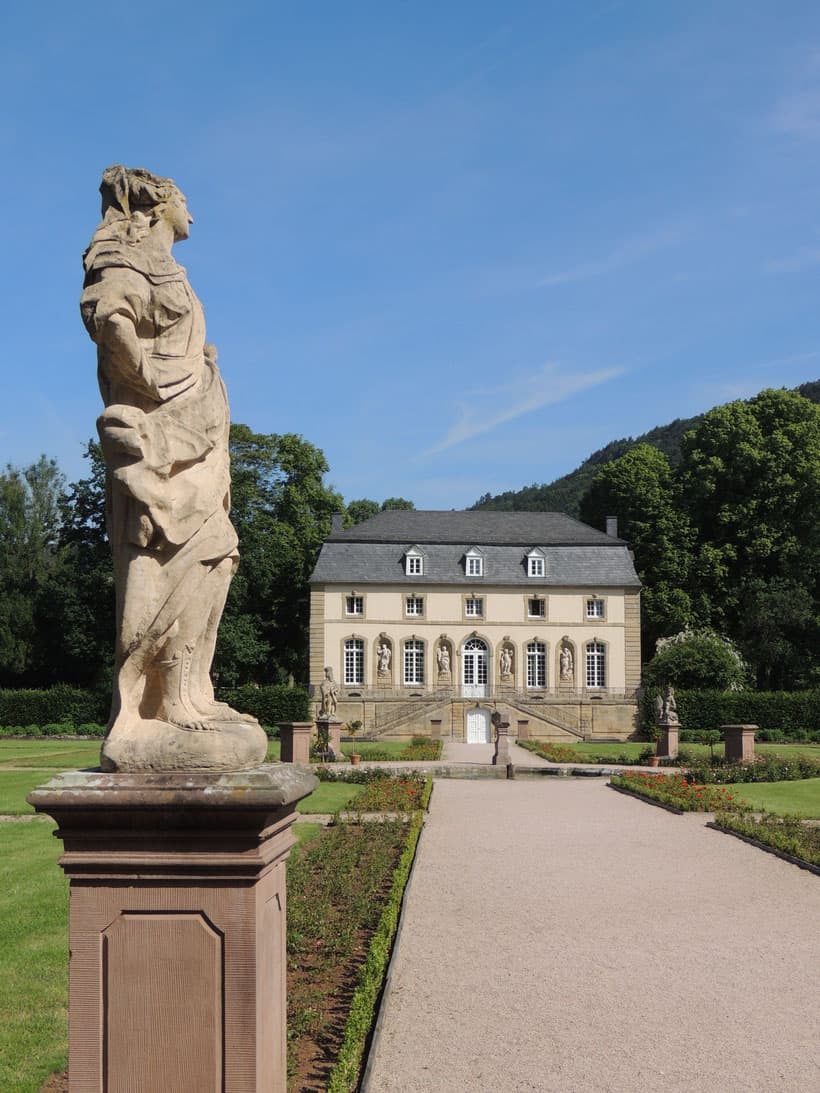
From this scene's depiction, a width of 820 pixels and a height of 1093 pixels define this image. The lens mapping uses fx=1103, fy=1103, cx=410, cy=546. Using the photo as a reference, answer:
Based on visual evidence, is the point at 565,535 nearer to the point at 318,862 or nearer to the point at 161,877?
the point at 318,862

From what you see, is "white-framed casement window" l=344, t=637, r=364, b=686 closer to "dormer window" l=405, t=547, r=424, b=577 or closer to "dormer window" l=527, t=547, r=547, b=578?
"dormer window" l=405, t=547, r=424, b=577

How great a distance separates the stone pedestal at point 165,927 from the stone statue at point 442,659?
1819 inches

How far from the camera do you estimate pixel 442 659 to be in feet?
163

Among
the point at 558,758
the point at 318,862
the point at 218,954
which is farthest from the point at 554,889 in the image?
the point at 558,758

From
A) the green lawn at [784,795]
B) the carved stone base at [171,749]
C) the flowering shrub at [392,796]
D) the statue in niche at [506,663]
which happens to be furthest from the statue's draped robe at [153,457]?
the statue in niche at [506,663]

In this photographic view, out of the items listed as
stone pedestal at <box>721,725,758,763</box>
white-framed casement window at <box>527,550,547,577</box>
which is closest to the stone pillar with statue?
stone pedestal at <box>721,725,758,763</box>

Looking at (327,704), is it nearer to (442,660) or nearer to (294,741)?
(294,741)

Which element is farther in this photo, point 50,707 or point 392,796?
point 50,707

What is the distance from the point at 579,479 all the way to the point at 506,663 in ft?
172

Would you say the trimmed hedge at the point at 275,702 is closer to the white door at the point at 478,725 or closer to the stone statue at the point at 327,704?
the white door at the point at 478,725

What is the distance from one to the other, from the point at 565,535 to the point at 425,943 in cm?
4366

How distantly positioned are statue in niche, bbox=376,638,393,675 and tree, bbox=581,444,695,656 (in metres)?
12.8

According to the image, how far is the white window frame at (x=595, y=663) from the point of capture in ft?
163

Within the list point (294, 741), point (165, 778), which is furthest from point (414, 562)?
point (165, 778)
